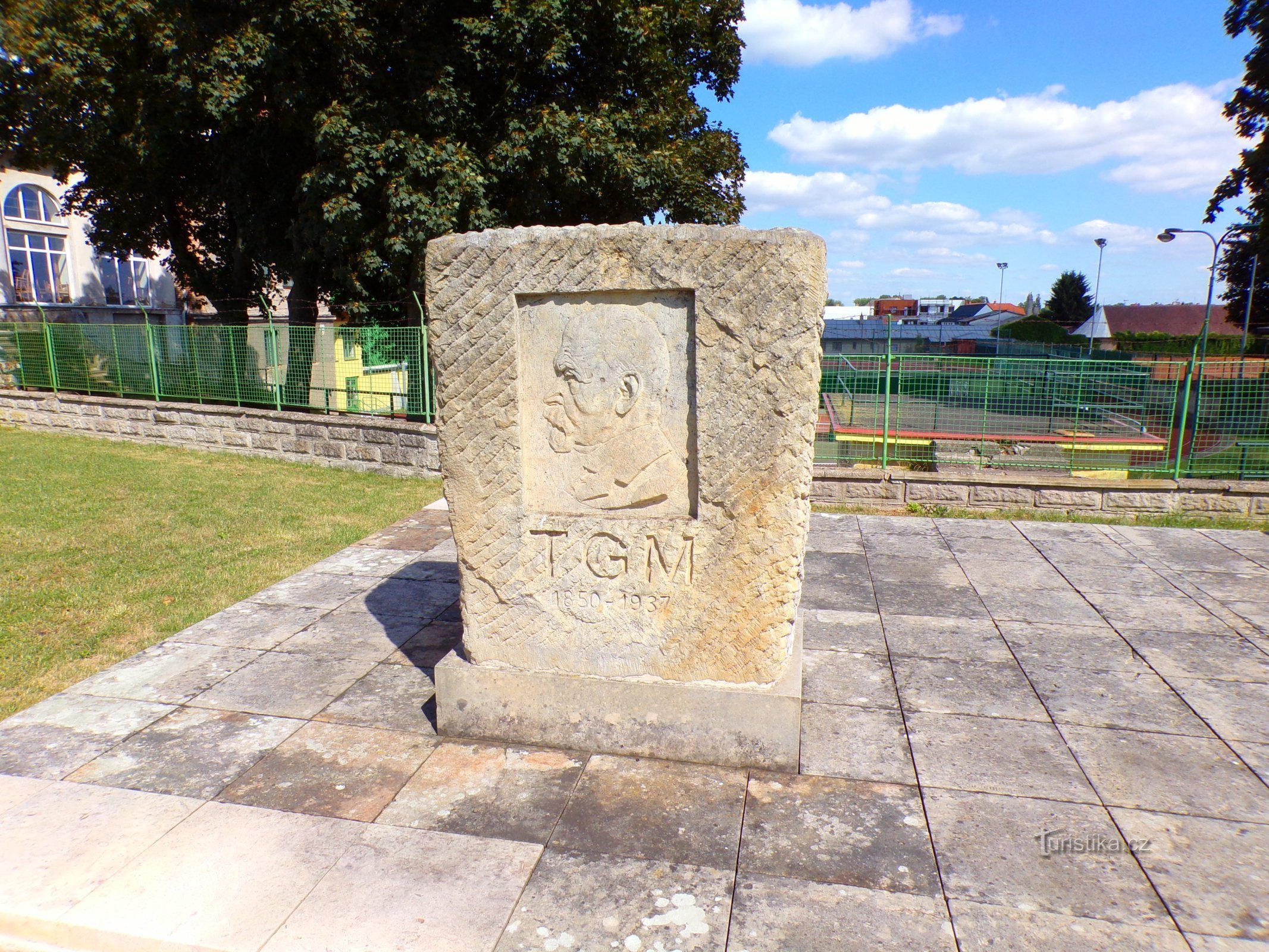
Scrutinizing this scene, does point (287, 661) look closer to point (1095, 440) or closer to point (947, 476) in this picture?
point (947, 476)

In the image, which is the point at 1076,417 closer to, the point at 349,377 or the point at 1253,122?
the point at 349,377

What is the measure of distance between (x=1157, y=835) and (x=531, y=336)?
2.95 m

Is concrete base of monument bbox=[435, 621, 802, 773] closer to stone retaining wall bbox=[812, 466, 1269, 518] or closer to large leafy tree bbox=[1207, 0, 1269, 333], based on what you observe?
stone retaining wall bbox=[812, 466, 1269, 518]

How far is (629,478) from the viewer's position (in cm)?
331

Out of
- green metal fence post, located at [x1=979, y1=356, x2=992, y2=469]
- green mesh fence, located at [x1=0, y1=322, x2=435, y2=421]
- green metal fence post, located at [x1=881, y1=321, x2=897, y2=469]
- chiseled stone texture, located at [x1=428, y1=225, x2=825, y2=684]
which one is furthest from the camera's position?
green mesh fence, located at [x1=0, y1=322, x2=435, y2=421]

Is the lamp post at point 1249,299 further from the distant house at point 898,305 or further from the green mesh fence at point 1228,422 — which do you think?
the distant house at point 898,305

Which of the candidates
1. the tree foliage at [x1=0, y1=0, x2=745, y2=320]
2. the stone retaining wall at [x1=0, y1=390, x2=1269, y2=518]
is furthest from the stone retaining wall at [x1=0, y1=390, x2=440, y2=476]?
the tree foliage at [x1=0, y1=0, x2=745, y2=320]

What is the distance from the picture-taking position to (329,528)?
7297 mm

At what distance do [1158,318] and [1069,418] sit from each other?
53252 millimetres

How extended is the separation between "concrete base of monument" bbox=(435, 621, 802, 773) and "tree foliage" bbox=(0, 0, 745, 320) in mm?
8277

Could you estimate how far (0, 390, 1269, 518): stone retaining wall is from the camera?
8.01 metres

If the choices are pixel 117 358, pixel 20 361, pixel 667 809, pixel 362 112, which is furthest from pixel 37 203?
pixel 667 809

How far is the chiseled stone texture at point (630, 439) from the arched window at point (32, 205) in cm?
2600

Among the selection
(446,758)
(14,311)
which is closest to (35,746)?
(446,758)
